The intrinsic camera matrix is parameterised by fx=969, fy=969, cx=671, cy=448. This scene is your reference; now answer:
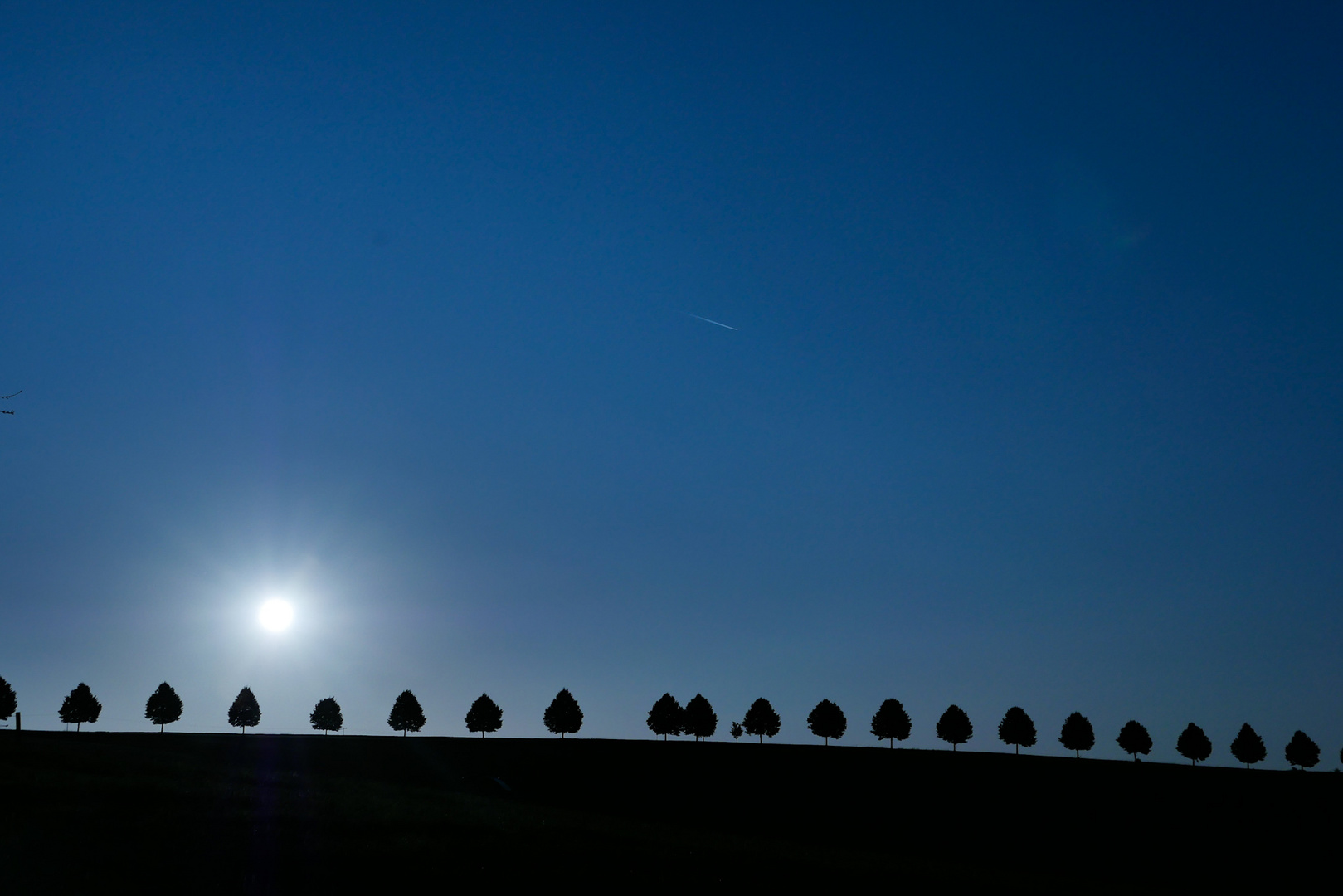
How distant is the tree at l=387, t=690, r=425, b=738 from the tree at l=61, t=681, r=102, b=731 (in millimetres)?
35539

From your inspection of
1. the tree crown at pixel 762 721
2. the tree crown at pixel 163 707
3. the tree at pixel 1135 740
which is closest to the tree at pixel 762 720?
the tree crown at pixel 762 721

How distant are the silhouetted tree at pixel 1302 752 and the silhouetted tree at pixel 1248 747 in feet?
22.6

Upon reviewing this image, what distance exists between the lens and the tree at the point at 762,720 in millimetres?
132625

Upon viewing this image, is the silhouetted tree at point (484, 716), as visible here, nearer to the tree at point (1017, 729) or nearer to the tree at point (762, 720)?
the tree at point (762, 720)

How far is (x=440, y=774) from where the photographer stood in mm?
78500

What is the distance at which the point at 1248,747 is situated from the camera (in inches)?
5443

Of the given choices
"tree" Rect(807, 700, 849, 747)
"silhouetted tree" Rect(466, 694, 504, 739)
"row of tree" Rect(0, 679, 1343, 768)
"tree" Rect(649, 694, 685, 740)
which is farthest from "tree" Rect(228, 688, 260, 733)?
"tree" Rect(807, 700, 849, 747)

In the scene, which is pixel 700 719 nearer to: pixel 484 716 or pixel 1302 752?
pixel 484 716

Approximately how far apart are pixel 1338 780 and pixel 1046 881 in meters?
66.1

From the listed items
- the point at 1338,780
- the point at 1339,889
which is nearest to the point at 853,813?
the point at 1339,889

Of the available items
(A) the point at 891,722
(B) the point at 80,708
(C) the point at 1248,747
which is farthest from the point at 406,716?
(C) the point at 1248,747

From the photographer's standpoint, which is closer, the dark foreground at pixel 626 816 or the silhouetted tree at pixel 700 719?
the dark foreground at pixel 626 816

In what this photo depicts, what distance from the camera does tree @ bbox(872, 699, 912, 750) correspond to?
→ 129m

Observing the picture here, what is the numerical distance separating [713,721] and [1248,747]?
3038 inches
